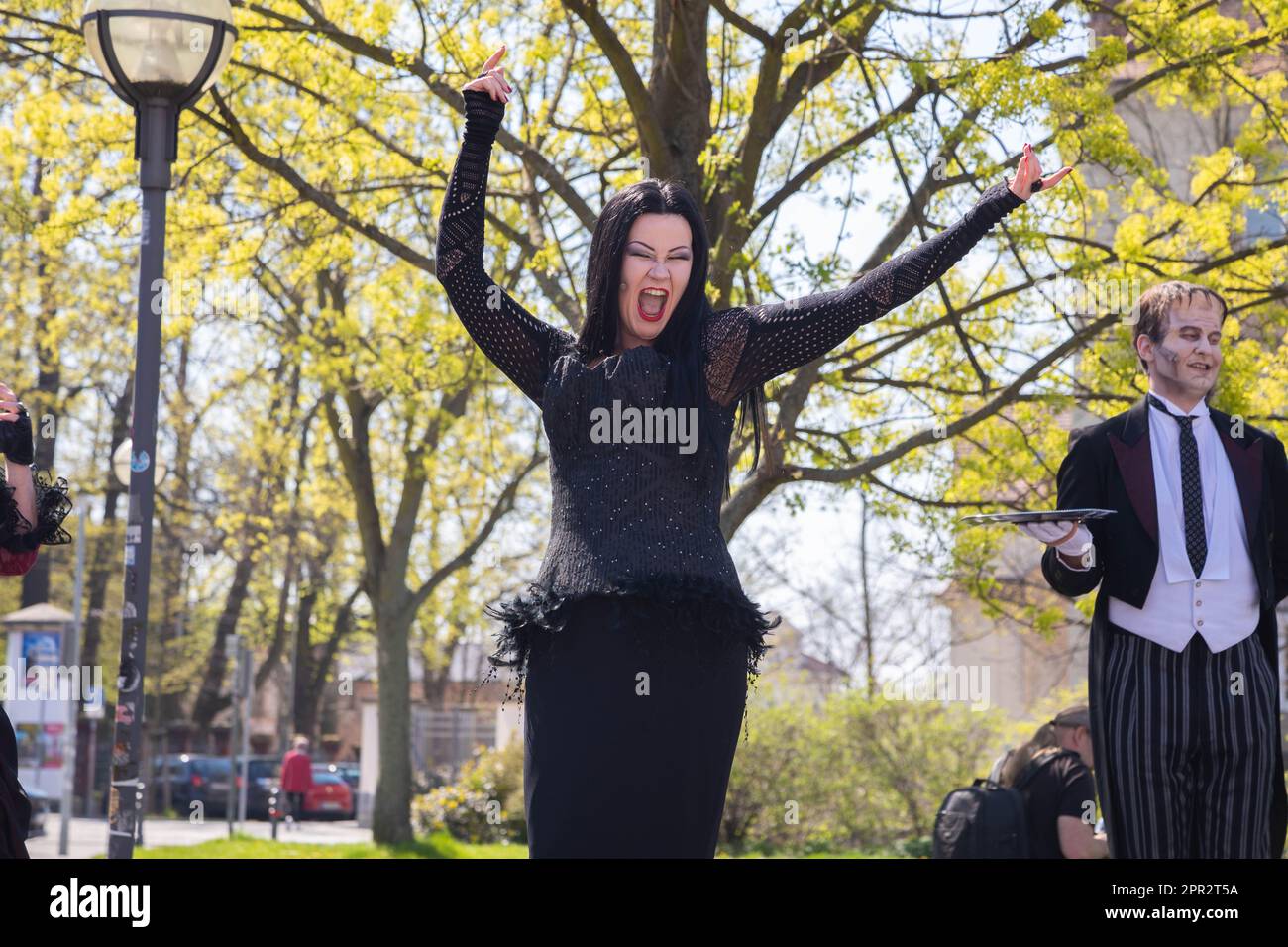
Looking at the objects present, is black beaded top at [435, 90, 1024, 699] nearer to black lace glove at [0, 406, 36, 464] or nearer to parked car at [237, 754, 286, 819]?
black lace glove at [0, 406, 36, 464]

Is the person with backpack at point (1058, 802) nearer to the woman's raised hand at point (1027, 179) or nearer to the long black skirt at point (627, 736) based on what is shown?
the woman's raised hand at point (1027, 179)

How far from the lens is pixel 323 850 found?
17016mm

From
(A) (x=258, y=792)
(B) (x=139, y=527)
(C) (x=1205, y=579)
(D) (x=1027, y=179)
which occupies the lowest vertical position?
(A) (x=258, y=792)

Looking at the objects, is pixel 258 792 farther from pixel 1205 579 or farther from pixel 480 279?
pixel 480 279

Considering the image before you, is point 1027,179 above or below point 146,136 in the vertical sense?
below

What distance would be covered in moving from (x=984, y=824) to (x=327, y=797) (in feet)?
95.4

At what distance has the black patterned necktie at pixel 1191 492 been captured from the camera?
4281 mm

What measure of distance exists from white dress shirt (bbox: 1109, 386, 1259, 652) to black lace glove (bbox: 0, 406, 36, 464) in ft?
9.66

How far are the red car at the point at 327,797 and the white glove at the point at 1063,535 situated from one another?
30.8 m

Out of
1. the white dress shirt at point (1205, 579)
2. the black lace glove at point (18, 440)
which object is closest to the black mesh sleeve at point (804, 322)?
the white dress shirt at point (1205, 579)

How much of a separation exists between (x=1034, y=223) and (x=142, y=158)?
17.9 ft

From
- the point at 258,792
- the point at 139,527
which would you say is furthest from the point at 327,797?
the point at 139,527
